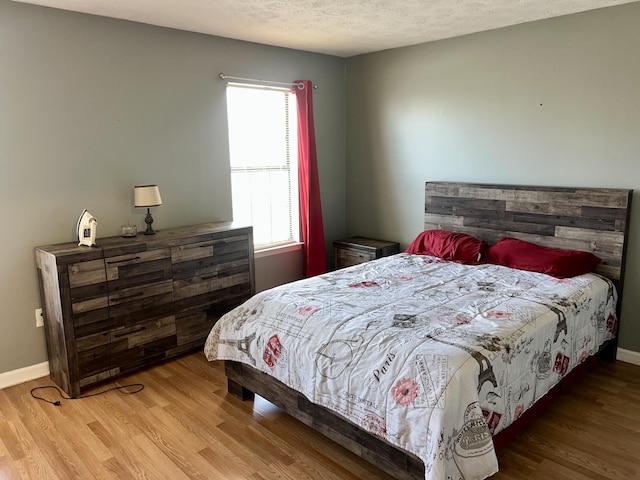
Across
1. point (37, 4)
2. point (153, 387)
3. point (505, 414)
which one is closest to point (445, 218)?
point (505, 414)

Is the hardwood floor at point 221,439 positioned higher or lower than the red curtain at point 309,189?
lower

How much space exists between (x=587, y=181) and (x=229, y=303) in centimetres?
282

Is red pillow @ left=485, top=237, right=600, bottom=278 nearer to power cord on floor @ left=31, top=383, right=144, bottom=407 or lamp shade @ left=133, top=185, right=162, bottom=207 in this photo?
lamp shade @ left=133, top=185, right=162, bottom=207

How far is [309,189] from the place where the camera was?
461cm

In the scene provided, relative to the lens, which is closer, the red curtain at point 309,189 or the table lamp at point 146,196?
the table lamp at point 146,196

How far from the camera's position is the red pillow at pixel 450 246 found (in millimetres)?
3767

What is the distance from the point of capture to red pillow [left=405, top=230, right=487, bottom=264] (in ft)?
12.4

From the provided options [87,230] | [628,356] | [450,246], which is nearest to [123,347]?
[87,230]

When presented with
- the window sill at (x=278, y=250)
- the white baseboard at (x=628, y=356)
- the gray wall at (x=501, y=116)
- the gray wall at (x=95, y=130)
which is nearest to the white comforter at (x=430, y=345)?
the white baseboard at (x=628, y=356)

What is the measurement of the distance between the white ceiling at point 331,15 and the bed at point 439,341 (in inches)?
50.2

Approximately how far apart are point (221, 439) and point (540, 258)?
2.43 metres

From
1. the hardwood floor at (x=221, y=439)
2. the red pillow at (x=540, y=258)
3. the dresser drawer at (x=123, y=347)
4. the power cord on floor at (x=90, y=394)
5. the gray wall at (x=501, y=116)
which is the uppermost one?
the gray wall at (x=501, y=116)

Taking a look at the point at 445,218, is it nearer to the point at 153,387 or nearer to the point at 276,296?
the point at 276,296

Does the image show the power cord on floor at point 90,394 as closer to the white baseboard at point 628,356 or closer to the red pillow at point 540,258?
the red pillow at point 540,258
